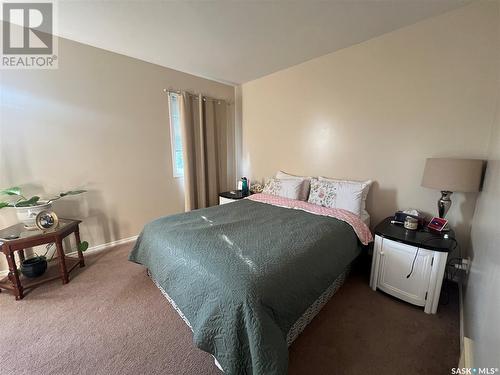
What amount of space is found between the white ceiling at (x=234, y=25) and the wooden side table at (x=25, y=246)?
6.38 ft

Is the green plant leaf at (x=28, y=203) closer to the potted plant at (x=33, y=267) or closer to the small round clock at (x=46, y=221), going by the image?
the small round clock at (x=46, y=221)

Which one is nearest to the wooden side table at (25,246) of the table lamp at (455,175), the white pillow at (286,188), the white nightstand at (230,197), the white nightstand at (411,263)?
the white nightstand at (230,197)

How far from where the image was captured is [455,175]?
1620mm

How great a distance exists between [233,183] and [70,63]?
2.68m

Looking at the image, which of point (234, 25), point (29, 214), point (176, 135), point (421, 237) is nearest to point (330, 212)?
point (421, 237)

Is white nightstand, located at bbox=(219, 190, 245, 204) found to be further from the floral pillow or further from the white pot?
the white pot

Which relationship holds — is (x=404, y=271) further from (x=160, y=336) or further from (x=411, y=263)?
(x=160, y=336)

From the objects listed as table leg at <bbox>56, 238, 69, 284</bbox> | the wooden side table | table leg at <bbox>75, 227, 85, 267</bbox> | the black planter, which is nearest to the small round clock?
the wooden side table

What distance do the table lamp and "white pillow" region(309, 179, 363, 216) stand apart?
0.60 m

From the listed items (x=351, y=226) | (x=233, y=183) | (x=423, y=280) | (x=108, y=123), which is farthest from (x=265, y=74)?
(x=423, y=280)

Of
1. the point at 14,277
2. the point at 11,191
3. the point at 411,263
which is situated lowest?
the point at 14,277

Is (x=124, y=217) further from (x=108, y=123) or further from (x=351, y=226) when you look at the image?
(x=351, y=226)

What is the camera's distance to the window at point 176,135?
3.10m

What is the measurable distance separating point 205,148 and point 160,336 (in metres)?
2.57
